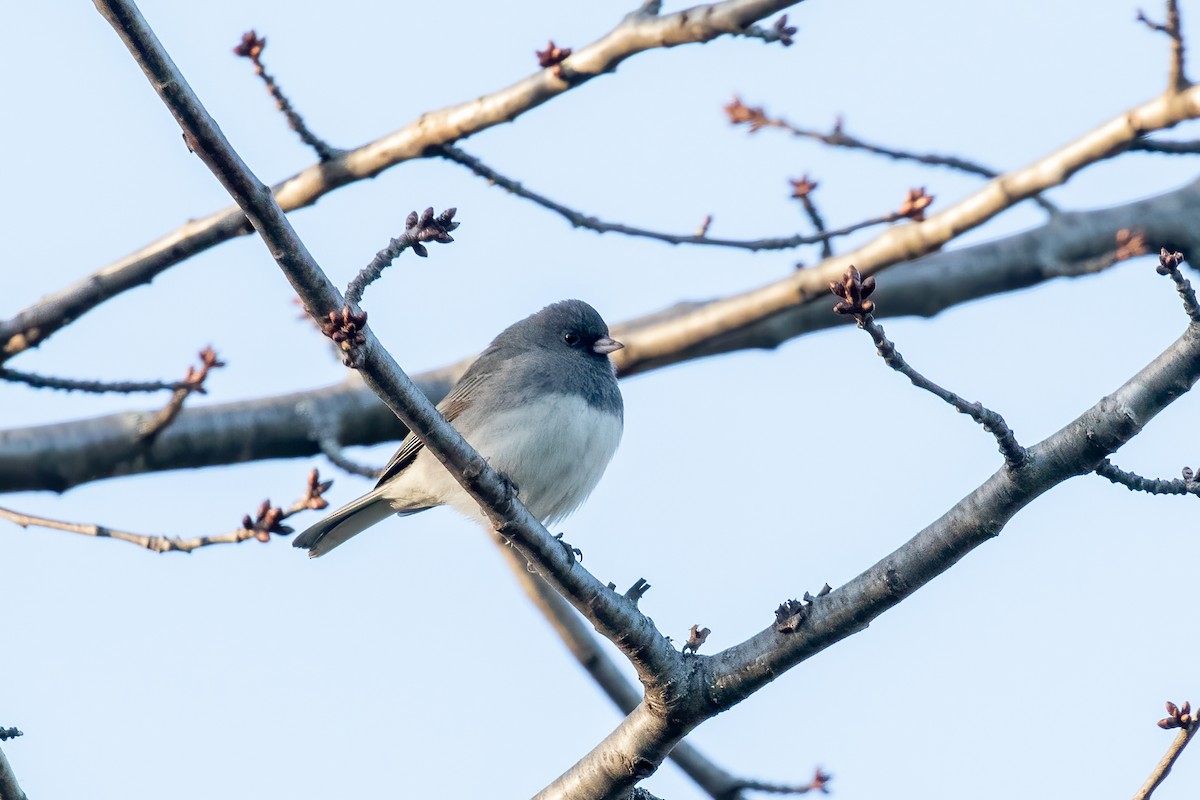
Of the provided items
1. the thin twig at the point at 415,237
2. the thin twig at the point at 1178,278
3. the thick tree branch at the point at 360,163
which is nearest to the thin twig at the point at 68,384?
the thick tree branch at the point at 360,163

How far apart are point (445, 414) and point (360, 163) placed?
121cm

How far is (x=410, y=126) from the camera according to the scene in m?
4.15

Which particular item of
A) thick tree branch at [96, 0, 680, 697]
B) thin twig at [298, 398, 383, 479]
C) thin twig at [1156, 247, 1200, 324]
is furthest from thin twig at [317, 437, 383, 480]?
thin twig at [1156, 247, 1200, 324]

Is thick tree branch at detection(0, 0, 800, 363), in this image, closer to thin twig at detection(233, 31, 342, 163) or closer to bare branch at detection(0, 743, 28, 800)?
thin twig at detection(233, 31, 342, 163)

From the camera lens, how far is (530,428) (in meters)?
4.56

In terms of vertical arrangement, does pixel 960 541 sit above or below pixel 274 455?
below

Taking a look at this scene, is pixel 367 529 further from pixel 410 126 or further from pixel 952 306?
pixel 952 306

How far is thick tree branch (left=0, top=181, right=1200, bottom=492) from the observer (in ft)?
15.1

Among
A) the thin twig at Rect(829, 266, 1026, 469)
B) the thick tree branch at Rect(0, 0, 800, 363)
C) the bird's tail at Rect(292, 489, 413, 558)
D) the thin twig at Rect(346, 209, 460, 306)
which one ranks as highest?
the thick tree branch at Rect(0, 0, 800, 363)

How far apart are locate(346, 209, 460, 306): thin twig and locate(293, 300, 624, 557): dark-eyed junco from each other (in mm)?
1593

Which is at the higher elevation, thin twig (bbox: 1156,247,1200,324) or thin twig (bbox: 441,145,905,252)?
thin twig (bbox: 441,145,905,252)

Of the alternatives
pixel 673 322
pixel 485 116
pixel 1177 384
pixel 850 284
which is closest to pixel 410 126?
pixel 485 116

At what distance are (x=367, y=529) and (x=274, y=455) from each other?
1.57ft

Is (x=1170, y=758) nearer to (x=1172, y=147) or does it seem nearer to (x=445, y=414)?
(x=1172, y=147)
